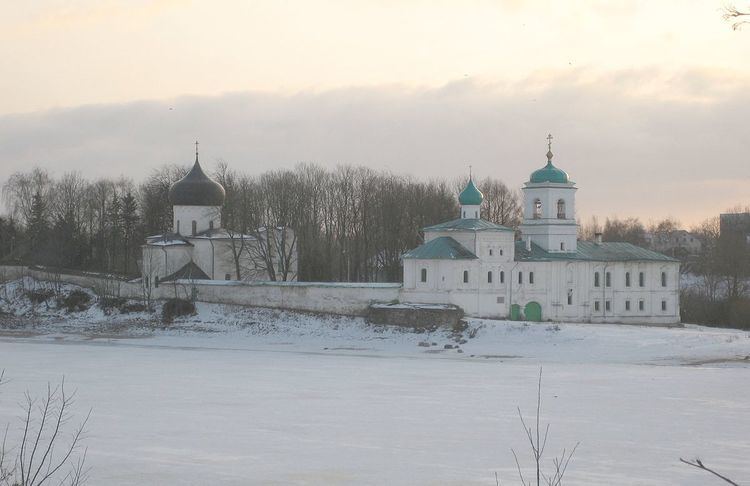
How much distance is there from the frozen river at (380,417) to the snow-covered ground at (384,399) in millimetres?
52

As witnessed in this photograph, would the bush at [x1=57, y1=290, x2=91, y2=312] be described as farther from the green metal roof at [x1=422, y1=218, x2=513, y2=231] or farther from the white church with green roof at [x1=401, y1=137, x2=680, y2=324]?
the green metal roof at [x1=422, y1=218, x2=513, y2=231]

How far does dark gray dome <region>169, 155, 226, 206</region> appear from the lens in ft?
153

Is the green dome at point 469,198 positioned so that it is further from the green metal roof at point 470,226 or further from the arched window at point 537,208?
the arched window at point 537,208

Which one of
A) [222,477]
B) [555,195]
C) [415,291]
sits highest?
[555,195]

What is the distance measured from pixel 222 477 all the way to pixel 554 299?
2758cm

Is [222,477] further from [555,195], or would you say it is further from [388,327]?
[555,195]

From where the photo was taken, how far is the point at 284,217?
49625 mm

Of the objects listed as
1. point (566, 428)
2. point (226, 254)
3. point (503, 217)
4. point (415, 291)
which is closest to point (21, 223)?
point (226, 254)

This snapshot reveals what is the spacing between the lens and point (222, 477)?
47.9 ft

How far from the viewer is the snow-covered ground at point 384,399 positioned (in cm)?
1548

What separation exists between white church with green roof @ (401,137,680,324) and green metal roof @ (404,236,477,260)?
4 centimetres

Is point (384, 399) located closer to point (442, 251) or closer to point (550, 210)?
point (442, 251)

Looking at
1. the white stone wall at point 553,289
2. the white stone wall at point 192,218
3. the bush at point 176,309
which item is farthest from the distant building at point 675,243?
the bush at point 176,309

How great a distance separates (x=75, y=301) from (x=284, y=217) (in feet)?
33.3
